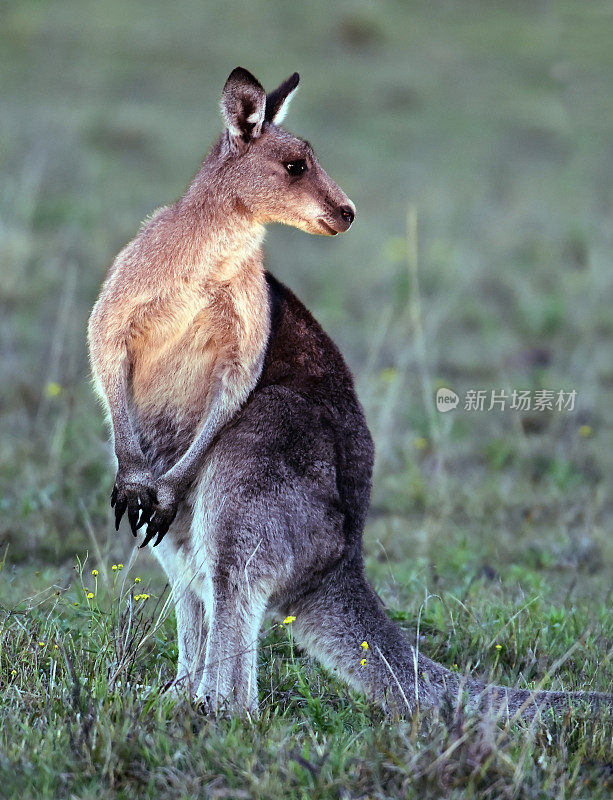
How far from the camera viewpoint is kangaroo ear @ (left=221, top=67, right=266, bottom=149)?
388 centimetres

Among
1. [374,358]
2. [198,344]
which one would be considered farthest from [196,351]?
[374,358]

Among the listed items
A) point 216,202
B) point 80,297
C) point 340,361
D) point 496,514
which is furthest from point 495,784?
point 80,297

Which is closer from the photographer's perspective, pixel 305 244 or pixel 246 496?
pixel 246 496

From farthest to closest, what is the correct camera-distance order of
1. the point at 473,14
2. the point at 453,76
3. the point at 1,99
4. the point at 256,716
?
1. the point at 473,14
2. the point at 453,76
3. the point at 1,99
4. the point at 256,716

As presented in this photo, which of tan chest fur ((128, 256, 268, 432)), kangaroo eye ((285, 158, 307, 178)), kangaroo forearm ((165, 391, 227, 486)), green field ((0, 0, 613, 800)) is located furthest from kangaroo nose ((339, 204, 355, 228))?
green field ((0, 0, 613, 800))

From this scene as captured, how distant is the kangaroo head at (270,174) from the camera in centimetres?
391

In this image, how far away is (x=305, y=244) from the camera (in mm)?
11719

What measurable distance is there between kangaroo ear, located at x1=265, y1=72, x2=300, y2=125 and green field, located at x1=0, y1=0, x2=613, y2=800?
5.55 feet

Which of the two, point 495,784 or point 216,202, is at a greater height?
point 216,202

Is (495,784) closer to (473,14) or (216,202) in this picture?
(216,202)

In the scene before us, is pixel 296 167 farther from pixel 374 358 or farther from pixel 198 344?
pixel 374 358

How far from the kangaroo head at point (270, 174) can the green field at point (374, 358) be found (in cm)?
136

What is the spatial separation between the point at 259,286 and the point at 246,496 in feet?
2.77
